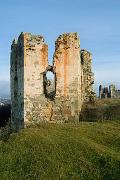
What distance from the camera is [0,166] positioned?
1888cm

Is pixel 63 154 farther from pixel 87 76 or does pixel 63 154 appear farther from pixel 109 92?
pixel 109 92

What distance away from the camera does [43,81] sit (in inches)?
981

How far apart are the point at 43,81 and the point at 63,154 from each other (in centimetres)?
683

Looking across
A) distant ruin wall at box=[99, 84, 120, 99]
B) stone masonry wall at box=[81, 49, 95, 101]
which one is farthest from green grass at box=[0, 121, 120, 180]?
distant ruin wall at box=[99, 84, 120, 99]

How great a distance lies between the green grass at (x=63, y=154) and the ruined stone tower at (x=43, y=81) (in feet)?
7.54

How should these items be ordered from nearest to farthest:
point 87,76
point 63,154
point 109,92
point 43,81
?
point 63,154, point 43,81, point 87,76, point 109,92

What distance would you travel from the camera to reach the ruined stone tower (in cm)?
2439

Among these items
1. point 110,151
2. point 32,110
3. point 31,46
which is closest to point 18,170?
point 110,151

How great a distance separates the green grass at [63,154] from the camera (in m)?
17.5

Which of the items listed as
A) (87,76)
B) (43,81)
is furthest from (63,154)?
(87,76)

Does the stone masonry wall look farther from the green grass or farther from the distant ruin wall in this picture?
the distant ruin wall

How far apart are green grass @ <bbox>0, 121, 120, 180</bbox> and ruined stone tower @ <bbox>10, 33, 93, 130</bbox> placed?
2298 millimetres

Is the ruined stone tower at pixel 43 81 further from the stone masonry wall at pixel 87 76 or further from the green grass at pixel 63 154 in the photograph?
the green grass at pixel 63 154

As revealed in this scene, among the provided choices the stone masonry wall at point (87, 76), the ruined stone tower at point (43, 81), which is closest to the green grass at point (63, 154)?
the ruined stone tower at point (43, 81)
